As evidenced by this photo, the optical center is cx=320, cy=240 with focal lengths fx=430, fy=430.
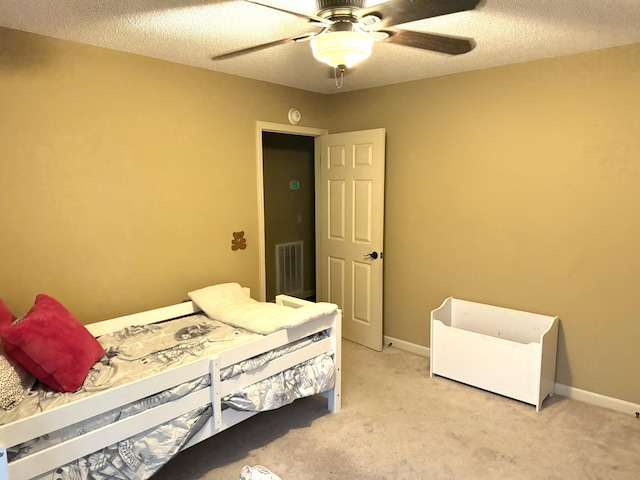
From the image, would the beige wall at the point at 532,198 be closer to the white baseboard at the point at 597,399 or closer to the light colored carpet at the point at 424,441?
the white baseboard at the point at 597,399

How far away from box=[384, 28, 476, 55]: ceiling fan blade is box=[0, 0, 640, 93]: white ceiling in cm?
18

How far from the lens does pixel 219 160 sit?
10.7 feet

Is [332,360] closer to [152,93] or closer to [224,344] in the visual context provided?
[224,344]

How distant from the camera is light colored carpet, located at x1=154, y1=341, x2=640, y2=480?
2246 mm

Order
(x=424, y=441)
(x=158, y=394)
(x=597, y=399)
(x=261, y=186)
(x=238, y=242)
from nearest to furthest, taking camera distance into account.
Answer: (x=158, y=394), (x=424, y=441), (x=597, y=399), (x=238, y=242), (x=261, y=186)

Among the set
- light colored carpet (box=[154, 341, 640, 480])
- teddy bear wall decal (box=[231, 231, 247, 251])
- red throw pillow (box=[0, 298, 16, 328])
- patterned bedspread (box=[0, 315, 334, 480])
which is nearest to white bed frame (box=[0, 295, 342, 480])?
patterned bedspread (box=[0, 315, 334, 480])

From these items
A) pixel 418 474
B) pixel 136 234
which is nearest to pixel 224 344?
pixel 136 234

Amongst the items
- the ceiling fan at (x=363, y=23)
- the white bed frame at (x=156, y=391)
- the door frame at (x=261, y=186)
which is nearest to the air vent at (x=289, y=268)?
the door frame at (x=261, y=186)

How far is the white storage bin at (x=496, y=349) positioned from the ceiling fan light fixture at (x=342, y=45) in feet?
6.91

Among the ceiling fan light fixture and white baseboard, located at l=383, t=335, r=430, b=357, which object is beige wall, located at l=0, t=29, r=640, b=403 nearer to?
white baseboard, located at l=383, t=335, r=430, b=357

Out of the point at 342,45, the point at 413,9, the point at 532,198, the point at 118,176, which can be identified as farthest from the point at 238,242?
the point at 413,9

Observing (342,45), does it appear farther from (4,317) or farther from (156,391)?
(4,317)

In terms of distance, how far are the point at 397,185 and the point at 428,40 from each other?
1.91m

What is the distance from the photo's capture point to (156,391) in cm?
194
